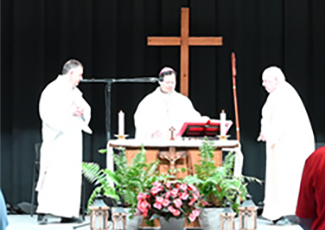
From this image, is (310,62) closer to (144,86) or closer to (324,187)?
(144,86)

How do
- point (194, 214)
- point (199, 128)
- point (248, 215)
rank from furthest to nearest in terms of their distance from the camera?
point (199, 128) < point (248, 215) < point (194, 214)

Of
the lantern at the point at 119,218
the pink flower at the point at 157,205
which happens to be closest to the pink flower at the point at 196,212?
the pink flower at the point at 157,205

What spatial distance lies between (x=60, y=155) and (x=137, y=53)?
217cm

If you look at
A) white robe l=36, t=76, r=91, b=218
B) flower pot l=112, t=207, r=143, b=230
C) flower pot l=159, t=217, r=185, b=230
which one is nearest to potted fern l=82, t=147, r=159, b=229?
flower pot l=112, t=207, r=143, b=230

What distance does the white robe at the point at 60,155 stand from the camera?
805 centimetres

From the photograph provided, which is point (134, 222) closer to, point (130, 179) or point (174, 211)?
point (130, 179)

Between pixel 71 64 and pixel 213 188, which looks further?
pixel 71 64

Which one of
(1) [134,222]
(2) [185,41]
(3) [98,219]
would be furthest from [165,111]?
(3) [98,219]

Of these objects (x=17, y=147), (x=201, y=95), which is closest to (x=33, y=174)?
(x=17, y=147)

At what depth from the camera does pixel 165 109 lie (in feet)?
25.9

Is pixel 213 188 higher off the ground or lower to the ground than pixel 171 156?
lower

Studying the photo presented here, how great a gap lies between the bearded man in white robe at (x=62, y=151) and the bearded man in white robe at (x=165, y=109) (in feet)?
2.93

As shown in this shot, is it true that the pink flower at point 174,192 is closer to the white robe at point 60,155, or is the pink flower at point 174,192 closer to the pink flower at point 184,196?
the pink flower at point 184,196

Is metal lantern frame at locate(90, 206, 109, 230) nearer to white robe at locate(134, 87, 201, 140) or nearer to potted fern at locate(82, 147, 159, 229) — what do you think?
potted fern at locate(82, 147, 159, 229)
